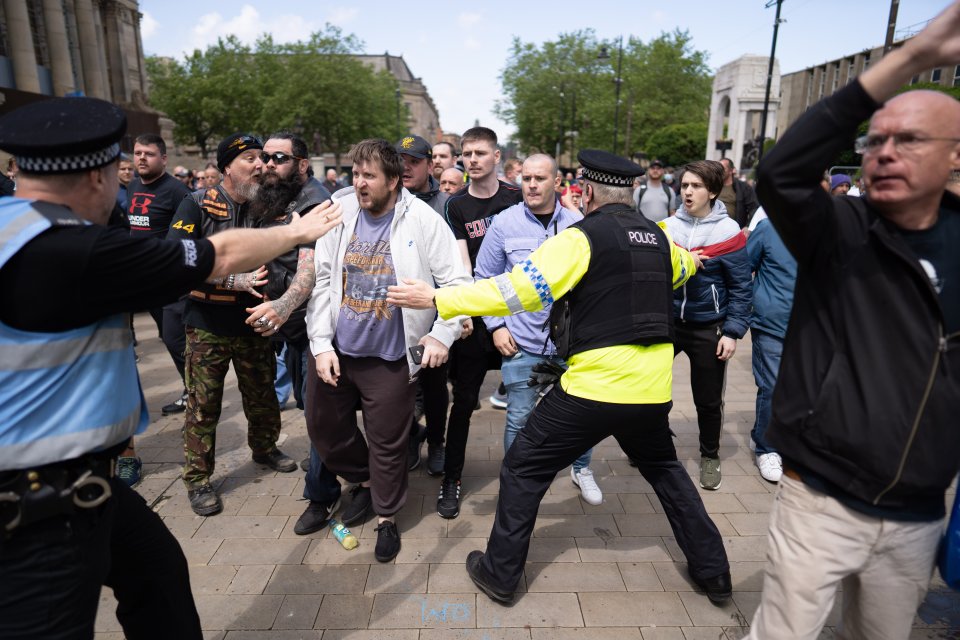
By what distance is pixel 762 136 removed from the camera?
17531 mm

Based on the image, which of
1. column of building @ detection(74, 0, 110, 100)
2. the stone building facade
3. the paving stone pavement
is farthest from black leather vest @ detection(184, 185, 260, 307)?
column of building @ detection(74, 0, 110, 100)

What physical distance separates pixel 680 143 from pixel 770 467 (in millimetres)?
42354

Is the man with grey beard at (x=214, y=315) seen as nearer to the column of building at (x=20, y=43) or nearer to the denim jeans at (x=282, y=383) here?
the denim jeans at (x=282, y=383)

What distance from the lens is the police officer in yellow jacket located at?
2.69 metres

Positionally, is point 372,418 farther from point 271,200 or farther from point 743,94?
point 743,94

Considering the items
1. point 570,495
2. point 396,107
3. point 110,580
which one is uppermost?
point 396,107

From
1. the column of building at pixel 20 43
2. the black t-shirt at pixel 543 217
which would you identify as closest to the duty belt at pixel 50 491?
the black t-shirt at pixel 543 217

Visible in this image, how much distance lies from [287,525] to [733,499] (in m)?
3.02

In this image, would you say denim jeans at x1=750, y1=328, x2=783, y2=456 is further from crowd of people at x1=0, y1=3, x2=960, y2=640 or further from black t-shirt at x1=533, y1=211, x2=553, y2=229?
black t-shirt at x1=533, y1=211, x2=553, y2=229

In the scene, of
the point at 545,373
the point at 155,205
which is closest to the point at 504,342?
the point at 545,373

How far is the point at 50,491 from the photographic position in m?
1.71

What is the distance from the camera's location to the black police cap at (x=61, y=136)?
1693 millimetres

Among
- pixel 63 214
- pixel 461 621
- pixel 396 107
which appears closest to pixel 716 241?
pixel 461 621

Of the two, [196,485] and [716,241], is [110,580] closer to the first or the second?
[196,485]
